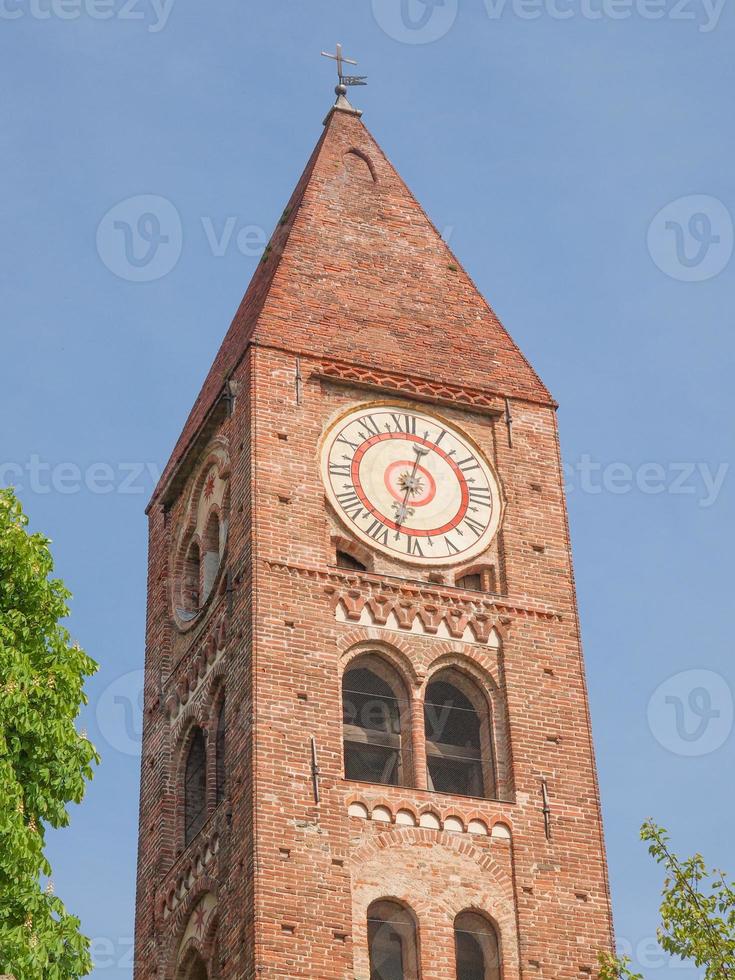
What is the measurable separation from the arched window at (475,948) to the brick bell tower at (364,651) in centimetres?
4

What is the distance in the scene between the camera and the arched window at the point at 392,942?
33156 mm

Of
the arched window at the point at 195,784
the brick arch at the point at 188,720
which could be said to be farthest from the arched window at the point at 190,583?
the arched window at the point at 195,784

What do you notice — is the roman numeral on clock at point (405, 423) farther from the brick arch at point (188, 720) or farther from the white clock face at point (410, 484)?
the brick arch at point (188, 720)

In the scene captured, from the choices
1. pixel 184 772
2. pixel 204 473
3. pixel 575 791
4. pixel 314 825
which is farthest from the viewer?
pixel 204 473

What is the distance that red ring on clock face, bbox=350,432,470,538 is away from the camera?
38250mm

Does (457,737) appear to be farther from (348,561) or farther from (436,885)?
(348,561)

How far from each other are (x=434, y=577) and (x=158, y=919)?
7480 mm

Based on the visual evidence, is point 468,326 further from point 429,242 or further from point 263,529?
point 263,529

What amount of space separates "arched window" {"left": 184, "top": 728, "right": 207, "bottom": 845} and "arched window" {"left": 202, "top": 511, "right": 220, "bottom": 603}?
2956mm

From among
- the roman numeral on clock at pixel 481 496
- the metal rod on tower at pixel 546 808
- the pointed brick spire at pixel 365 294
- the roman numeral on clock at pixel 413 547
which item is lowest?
the metal rod on tower at pixel 546 808

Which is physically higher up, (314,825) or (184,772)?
(184,772)

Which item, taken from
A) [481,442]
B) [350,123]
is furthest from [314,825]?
[350,123]

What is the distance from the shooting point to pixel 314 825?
1326 inches

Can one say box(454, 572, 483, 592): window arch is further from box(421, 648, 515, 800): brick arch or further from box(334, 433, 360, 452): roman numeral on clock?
box(334, 433, 360, 452): roman numeral on clock
